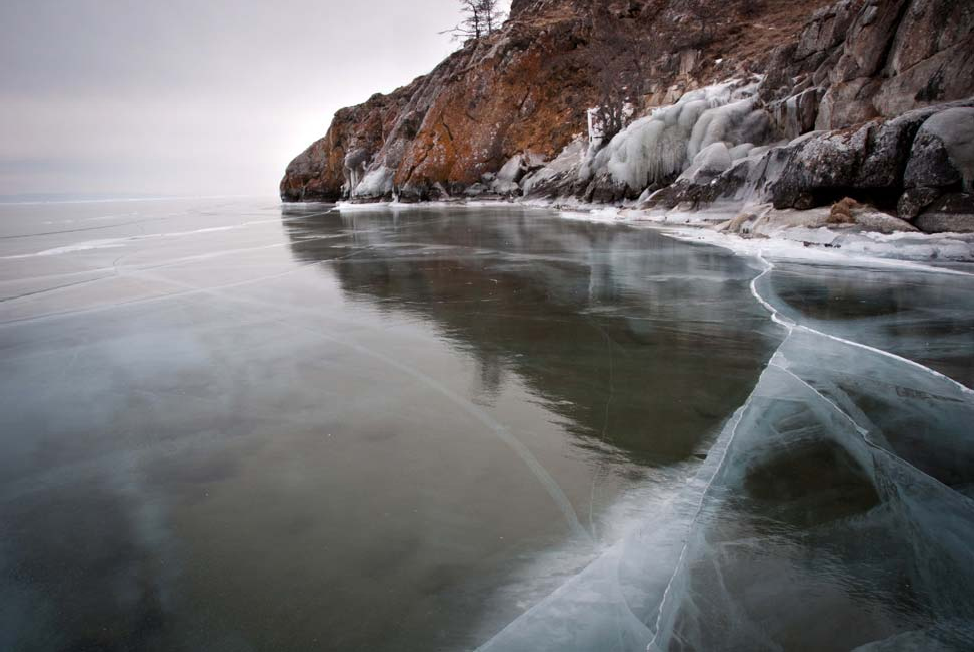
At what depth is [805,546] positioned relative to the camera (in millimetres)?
2340

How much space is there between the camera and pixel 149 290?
9258mm

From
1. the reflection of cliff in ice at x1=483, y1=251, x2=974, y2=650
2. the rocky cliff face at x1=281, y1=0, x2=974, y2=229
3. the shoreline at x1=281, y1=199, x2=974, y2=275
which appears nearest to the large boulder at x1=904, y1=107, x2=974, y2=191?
the rocky cliff face at x1=281, y1=0, x2=974, y2=229

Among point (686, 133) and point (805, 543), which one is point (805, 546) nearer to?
point (805, 543)

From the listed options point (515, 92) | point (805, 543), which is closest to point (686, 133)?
point (805, 543)

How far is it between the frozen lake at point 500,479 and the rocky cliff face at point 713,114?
579cm

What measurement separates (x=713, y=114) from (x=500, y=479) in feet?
68.1

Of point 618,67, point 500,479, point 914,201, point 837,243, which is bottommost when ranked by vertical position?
point 500,479

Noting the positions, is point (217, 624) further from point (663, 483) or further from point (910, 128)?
point (910, 128)

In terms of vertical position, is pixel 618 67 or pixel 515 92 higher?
pixel 515 92

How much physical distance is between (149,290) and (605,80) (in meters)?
27.2

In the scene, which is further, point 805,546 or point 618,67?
point 618,67

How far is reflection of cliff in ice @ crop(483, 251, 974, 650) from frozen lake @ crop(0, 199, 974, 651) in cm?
1

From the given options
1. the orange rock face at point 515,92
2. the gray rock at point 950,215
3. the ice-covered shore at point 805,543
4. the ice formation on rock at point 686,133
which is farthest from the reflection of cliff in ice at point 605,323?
the orange rock face at point 515,92

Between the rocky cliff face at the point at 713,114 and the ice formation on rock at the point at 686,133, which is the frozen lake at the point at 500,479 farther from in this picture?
the ice formation on rock at the point at 686,133
